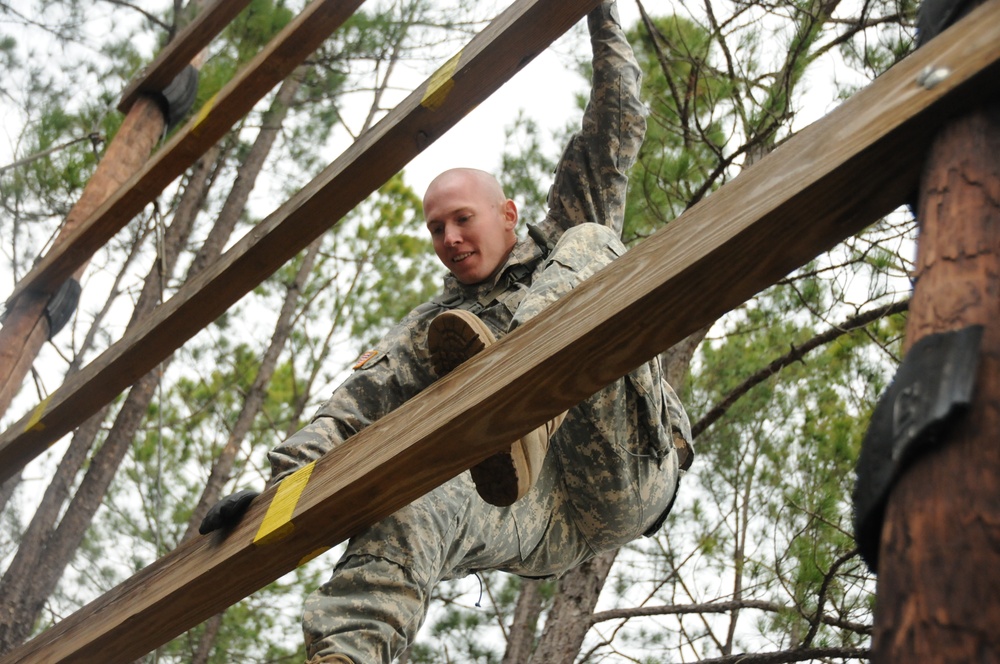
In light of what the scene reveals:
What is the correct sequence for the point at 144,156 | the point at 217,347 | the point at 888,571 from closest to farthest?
the point at 888,571 < the point at 144,156 < the point at 217,347

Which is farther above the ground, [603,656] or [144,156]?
[144,156]

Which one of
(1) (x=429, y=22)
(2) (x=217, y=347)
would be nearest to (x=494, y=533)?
(1) (x=429, y=22)

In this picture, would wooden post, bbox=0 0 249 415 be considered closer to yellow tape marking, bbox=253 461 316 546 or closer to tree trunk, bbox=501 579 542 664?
yellow tape marking, bbox=253 461 316 546

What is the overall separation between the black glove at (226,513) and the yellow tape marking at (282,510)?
8 centimetres

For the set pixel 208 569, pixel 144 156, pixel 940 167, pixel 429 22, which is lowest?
pixel 208 569

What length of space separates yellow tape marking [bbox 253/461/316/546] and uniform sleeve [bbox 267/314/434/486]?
1.32ft

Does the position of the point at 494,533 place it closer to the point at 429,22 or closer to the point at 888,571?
the point at 888,571

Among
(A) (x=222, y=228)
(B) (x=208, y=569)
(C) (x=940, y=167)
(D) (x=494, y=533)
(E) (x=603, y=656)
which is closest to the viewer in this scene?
(C) (x=940, y=167)

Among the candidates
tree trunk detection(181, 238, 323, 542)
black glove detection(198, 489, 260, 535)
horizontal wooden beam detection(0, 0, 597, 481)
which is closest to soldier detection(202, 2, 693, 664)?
black glove detection(198, 489, 260, 535)

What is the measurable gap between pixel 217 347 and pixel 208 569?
7.06 meters

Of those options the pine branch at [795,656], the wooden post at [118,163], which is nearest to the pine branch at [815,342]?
the pine branch at [795,656]

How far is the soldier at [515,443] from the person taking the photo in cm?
186

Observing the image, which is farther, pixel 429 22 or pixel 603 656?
pixel 429 22

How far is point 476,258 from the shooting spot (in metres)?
2.66
